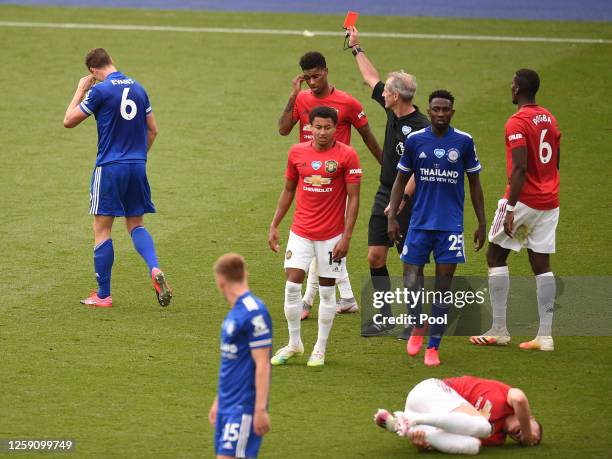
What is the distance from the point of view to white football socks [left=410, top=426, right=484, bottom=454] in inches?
283

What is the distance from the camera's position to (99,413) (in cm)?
785

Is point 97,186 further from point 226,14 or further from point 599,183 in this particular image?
point 226,14

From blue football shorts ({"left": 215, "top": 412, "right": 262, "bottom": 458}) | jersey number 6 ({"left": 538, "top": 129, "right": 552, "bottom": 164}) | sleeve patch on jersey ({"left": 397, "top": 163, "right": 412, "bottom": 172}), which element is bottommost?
blue football shorts ({"left": 215, "top": 412, "right": 262, "bottom": 458})

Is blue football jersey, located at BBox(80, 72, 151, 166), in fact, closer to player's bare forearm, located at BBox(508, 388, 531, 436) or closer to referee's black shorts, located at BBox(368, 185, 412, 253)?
referee's black shorts, located at BBox(368, 185, 412, 253)

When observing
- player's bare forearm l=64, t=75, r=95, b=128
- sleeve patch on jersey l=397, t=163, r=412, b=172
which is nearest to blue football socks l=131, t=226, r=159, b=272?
player's bare forearm l=64, t=75, r=95, b=128

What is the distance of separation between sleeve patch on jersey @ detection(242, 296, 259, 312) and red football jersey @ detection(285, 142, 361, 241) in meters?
2.82

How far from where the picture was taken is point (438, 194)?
8.98 metres

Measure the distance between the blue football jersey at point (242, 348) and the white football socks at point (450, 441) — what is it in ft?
5.12

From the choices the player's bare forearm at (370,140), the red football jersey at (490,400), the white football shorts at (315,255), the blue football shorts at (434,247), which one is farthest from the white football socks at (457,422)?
the player's bare forearm at (370,140)

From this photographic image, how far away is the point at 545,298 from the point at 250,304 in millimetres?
4174

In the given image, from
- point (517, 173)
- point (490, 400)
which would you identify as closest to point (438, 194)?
point (517, 173)

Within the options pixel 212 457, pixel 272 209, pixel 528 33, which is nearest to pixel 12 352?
pixel 212 457

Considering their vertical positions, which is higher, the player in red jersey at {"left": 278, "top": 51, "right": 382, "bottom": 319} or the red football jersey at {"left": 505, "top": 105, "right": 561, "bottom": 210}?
the player in red jersey at {"left": 278, "top": 51, "right": 382, "bottom": 319}

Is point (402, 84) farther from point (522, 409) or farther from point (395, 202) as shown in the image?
point (522, 409)
